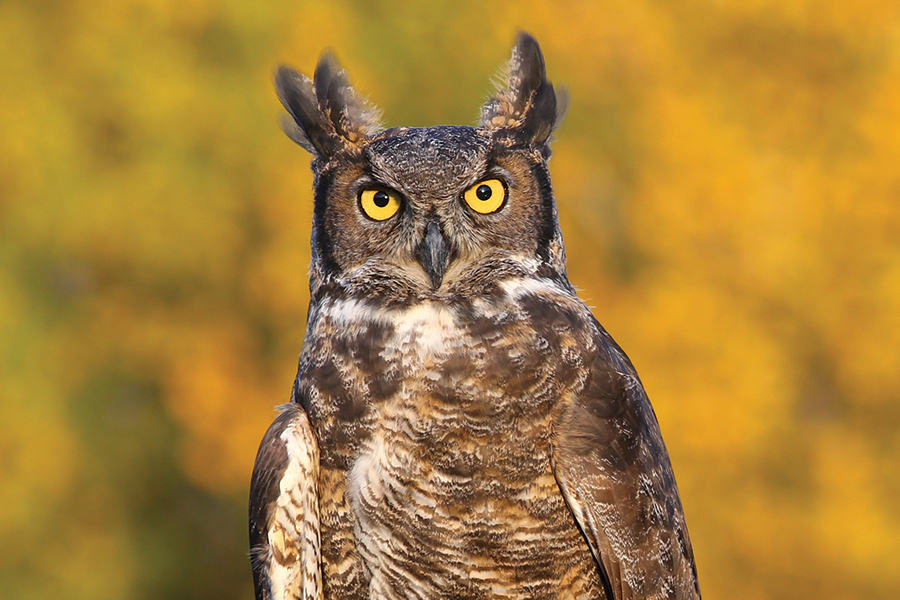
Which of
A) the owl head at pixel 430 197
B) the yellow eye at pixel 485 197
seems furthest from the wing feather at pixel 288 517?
the yellow eye at pixel 485 197

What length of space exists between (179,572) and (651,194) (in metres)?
6.89

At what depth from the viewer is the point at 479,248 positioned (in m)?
2.67

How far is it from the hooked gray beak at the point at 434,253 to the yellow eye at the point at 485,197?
132 mm

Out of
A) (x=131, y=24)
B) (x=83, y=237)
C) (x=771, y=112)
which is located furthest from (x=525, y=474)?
(x=771, y=112)

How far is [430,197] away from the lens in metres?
2.63

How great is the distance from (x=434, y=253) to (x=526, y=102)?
0.64 metres

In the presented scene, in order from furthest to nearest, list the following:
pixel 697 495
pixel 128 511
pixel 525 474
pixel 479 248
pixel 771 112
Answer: pixel 771 112, pixel 128 511, pixel 697 495, pixel 479 248, pixel 525 474

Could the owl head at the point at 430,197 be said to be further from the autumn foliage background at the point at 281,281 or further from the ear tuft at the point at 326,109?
the autumn foliage background at the point at 281,281

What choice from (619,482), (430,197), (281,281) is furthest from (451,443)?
(281,281)

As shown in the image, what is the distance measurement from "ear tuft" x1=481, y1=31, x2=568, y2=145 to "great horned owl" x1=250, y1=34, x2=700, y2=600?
1 cm

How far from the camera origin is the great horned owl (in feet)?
8.06

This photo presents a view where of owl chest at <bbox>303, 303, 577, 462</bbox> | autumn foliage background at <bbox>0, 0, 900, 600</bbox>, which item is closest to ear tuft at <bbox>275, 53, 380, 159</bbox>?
owl chest at <bbox>303, 303, 577, 462</bbox>

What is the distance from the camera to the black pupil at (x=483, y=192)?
2672 mm

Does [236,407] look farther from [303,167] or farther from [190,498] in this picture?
[303,167]
